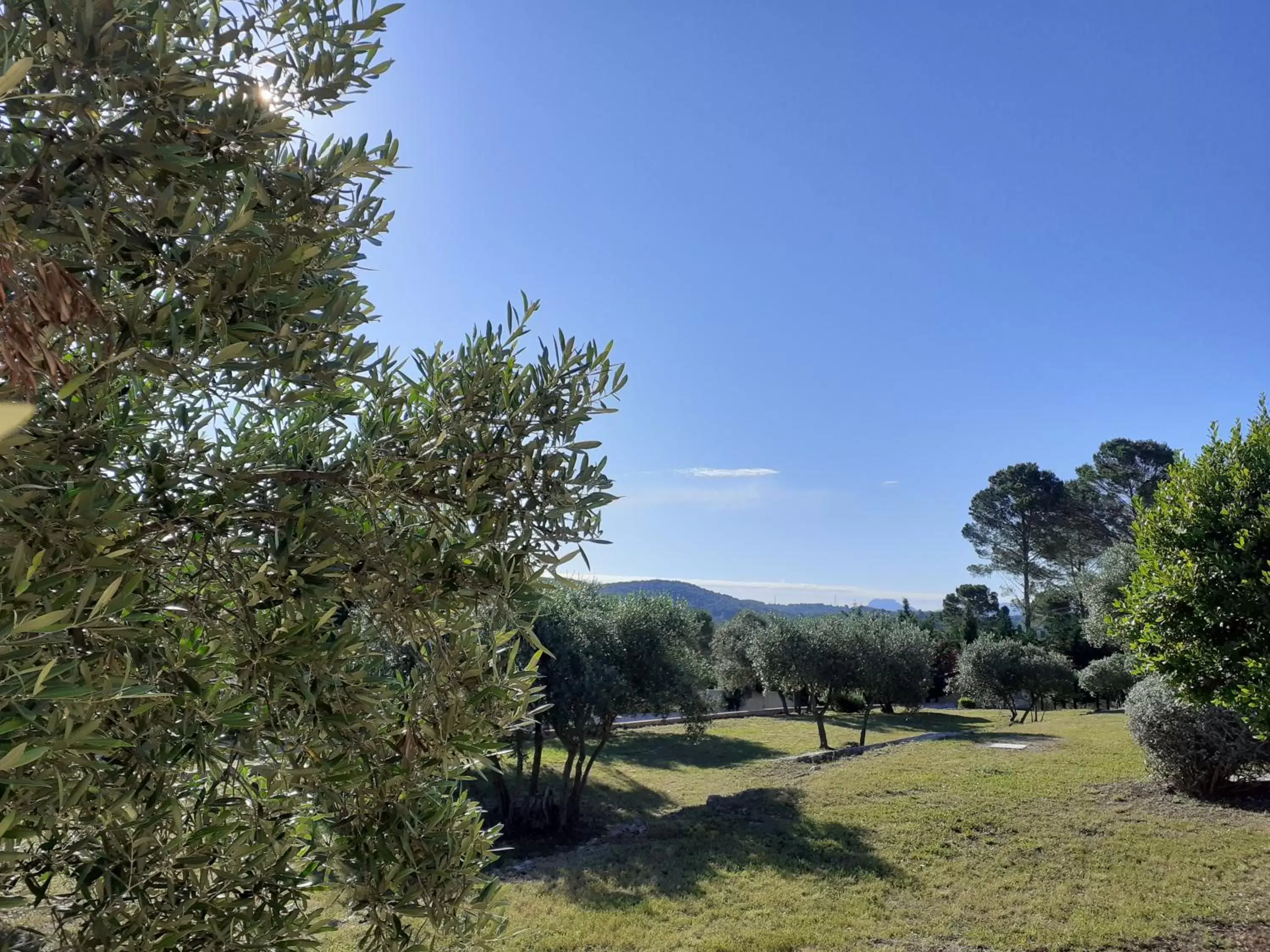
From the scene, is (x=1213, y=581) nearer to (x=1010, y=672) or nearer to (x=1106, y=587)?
(x=1106, y=587)

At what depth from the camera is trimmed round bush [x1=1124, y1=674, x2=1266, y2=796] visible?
47.4ft

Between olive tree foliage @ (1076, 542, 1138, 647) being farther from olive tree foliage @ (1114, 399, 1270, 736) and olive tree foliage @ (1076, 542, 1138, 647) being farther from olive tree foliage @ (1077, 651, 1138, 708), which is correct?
olive tree foliage @ (1114, 399, 1270, 736)

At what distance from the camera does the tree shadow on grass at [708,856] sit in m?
11.9

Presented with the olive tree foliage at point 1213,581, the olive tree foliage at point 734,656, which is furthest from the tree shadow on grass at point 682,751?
the olive tree foliage at point 1213,581

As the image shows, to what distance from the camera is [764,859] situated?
42.5ft

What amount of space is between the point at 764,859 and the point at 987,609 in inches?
2793

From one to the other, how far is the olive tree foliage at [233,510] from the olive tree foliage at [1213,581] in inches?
352

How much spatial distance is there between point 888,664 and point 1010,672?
876 centimetres

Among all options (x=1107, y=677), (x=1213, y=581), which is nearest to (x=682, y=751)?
(x=1107, y=677)

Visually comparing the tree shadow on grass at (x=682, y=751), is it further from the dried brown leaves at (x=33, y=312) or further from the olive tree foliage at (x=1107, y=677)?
the dried brown leaves at (x=33, y=312)

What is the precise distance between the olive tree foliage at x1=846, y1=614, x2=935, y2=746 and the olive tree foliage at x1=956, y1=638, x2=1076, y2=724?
139 inches

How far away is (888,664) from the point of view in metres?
31.5

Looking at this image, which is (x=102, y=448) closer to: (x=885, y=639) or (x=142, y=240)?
(x=142, y=240)

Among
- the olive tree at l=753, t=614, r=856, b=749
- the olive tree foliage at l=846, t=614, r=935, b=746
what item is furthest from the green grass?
the olive tree at l=753, t=614, r=856, b=749
